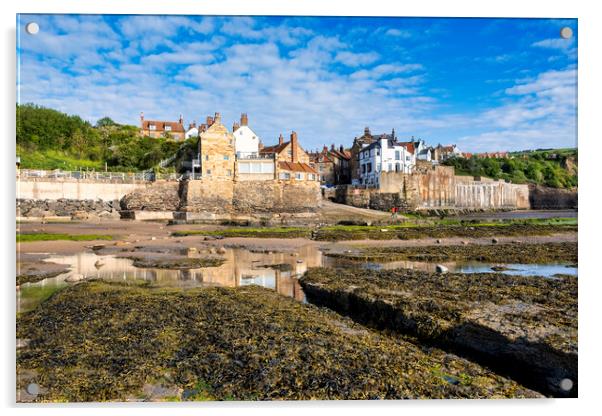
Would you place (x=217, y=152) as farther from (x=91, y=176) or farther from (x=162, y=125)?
(x=162, y=125)

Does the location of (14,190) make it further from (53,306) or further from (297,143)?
(297,143)

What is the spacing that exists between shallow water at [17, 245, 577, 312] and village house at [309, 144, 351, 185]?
34.5 m

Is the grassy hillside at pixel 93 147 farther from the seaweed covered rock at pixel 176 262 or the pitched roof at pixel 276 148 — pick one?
the seaweed covered rock at pixel 176 262

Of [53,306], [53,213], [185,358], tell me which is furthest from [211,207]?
[185,358]

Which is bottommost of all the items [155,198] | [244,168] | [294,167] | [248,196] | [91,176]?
[155,198]

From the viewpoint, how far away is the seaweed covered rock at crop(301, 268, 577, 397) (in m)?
3.84

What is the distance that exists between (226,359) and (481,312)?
300 cm

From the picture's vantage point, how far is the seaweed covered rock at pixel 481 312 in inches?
151

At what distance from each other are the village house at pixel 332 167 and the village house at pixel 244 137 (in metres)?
13.3

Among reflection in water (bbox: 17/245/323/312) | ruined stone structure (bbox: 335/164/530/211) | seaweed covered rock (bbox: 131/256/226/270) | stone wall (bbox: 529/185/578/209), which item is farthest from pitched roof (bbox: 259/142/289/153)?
seaweed covered rock (bbox: 131/256/226/270)

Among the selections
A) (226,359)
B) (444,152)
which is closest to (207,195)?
(226,359)

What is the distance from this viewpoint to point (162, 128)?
44.7 m

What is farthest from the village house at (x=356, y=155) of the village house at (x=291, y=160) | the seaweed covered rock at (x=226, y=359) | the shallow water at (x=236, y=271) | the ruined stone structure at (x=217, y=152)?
the seaweed covered rock at (x=226, y=359)

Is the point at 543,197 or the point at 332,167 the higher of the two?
the point at 332,167
